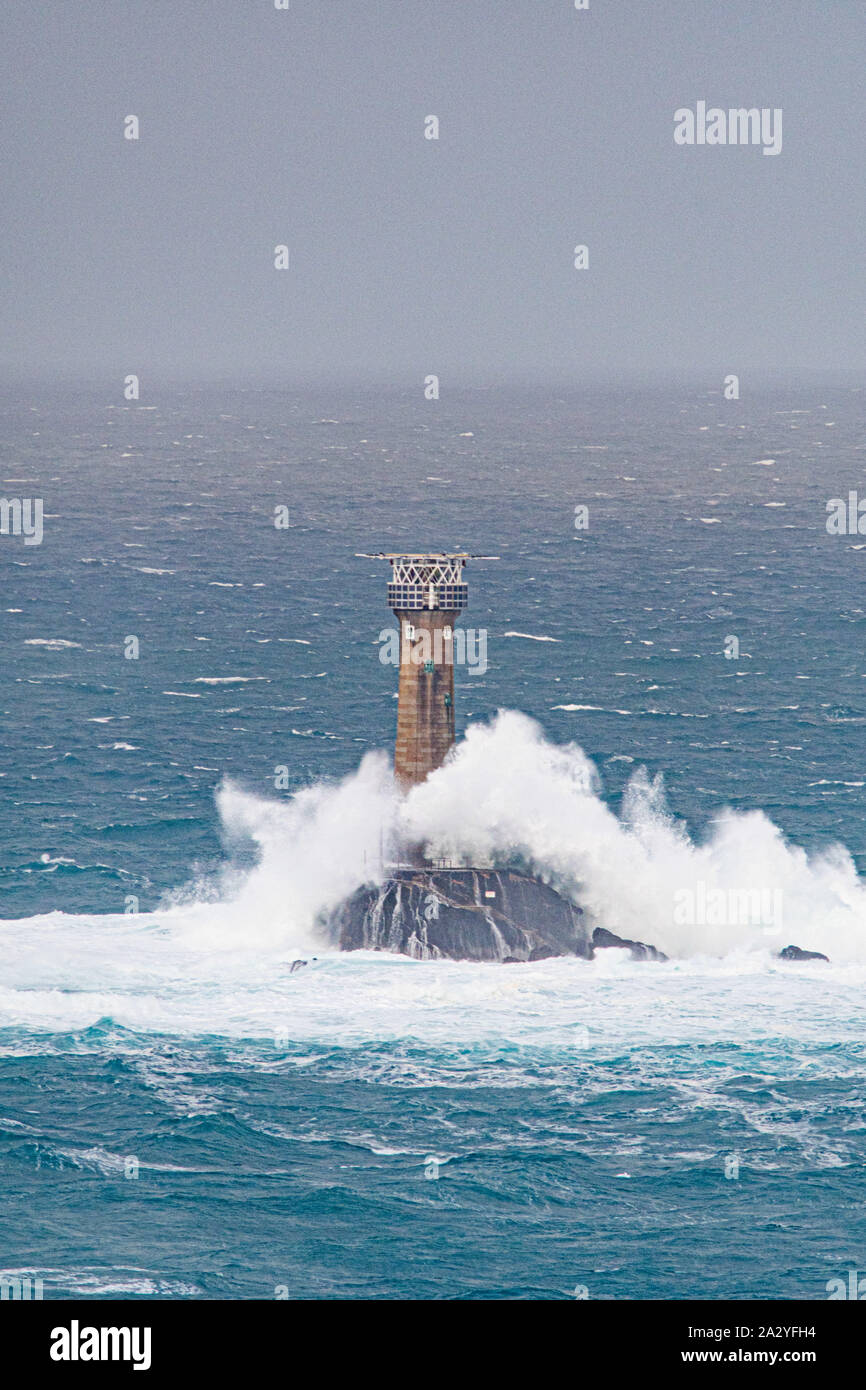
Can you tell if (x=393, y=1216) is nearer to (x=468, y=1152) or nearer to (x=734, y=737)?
(x=468, y=1152)

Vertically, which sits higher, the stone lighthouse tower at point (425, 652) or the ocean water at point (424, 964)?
the stone lighthouse tower at point (425, 652)

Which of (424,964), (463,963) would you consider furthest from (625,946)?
(424,964)

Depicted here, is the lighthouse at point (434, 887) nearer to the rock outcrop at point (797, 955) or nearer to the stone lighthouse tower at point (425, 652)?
the stone lighthouse tower at point (425, 652)

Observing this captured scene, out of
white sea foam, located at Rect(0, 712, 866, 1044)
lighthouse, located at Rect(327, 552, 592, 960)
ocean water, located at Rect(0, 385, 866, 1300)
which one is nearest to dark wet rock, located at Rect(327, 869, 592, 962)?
lighthouse, located at Rect(327, 552, 592, 960)

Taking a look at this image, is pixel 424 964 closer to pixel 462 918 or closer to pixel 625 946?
pixel 462 918

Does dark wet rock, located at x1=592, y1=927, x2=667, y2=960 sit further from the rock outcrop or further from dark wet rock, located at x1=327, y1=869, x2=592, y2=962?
the rock outcrop

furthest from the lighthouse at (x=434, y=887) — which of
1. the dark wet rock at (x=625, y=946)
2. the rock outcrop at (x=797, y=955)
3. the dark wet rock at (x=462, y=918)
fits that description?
the rock outcrop at (x=797, y=955)
